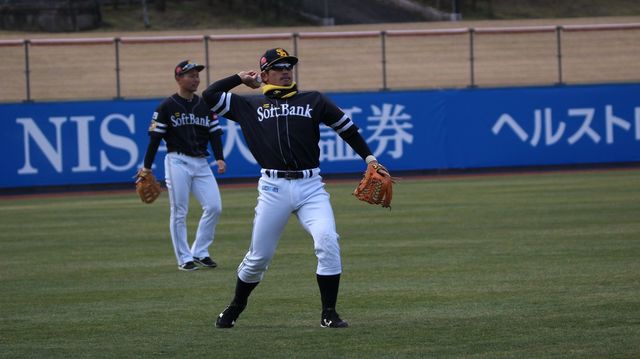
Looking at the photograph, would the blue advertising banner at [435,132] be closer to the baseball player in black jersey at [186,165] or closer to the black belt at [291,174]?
the baseball player in black jersey at [186,165]

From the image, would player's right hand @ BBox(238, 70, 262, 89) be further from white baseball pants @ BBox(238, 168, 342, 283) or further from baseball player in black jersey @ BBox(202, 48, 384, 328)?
white baseball pants @ BBox(238, 168, 342, 283)

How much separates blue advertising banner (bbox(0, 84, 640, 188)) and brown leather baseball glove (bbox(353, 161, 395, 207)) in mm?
15481

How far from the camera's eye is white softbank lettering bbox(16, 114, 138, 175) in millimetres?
23188

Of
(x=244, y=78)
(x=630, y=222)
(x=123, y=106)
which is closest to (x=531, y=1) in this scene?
(x=123, y=106)

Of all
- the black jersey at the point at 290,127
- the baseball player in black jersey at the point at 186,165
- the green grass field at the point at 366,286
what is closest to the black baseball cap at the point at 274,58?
the black jersey at the point at 290,127

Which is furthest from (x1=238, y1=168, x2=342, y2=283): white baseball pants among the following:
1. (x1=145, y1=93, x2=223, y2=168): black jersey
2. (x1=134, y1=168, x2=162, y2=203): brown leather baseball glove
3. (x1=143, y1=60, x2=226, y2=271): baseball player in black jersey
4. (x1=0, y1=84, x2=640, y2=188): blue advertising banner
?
(x1=0, y1=84, x2=640, y2=188): blue advertising banner

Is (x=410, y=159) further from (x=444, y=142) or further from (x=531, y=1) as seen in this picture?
(x=531, y=1)

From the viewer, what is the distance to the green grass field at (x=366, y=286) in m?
7.70

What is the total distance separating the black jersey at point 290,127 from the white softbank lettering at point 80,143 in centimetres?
1532

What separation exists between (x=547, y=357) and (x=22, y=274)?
6654 mm

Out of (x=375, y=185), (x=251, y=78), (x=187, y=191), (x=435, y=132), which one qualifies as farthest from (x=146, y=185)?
(x=435, y=132)

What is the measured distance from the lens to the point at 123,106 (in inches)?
930

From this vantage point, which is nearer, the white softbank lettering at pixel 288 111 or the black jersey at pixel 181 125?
the white softbank lettering at pixel 288 111

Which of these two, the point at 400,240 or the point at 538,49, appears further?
the point at 538,49
